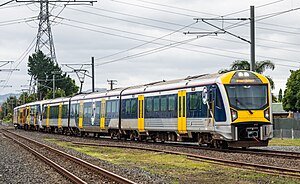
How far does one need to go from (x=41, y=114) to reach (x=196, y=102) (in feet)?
124

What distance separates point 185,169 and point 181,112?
10005 mm

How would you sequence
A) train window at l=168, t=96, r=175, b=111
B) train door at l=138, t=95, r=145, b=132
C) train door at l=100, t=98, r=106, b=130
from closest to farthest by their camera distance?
train window at l=168, t=96, r=175, b=111 → train door at l=138, t=95, r=145, b=132 → train door at l=100, t=98, r=106, b=130

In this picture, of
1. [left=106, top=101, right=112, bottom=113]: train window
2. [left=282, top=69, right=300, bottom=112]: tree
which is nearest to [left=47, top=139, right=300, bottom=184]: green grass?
[left=106, top=101, right=112, bottom=113]: train window

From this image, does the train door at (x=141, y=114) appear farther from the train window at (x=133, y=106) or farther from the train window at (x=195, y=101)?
the train window at (x=195, y=101)

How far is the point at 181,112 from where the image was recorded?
2745 centimetres

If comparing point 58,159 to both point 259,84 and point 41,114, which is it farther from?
point 41,114

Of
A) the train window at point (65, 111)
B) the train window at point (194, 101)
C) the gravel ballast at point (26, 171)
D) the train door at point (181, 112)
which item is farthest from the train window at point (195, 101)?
the train window at point (65, 111)

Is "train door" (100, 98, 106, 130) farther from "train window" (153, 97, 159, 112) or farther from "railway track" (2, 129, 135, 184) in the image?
"railway track" (2, 129, 135, 184)

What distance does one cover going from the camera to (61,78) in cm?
12112

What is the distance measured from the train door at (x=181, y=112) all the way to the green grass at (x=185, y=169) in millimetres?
3294

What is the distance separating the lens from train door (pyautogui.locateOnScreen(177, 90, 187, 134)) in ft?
88.9

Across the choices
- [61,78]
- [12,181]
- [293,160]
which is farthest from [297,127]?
[61,78]

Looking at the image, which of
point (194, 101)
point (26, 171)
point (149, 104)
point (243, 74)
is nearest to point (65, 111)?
point (149, 104)

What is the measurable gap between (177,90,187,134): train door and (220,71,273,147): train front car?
3.49 meters
